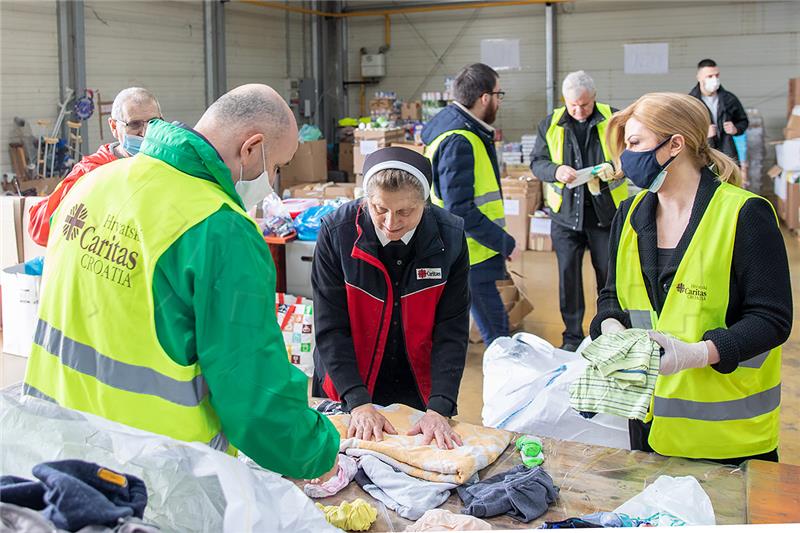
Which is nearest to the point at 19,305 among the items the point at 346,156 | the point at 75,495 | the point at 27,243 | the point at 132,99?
the point at 27,243

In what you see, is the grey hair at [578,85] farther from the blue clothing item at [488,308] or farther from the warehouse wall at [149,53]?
the warehouse wall at [149,53]

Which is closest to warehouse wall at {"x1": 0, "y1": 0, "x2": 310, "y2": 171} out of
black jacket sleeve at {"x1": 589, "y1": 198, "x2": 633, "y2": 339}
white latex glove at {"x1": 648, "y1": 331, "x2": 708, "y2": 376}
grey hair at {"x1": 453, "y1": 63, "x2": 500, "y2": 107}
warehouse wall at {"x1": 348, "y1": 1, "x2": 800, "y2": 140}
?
warehouse wall at {"x1": 348, "y1": 1, "x2": 800, "y2": 140}

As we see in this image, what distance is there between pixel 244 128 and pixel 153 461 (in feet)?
2.21

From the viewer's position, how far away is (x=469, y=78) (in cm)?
446

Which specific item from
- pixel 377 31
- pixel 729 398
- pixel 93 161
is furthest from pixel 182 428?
pixel 377 31

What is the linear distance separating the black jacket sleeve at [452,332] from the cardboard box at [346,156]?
918 centimetres

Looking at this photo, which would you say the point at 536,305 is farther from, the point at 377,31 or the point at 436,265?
the point at 377,31

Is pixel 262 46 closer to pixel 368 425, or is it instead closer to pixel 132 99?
pixel 132 99

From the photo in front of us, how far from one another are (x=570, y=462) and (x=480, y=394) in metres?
2.57

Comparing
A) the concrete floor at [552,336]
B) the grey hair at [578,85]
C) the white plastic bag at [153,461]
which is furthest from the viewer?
the grey hair at [578,85]

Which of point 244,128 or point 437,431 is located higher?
point 244,128

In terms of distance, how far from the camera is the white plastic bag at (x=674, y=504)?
184 centimetres

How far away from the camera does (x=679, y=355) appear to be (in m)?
2.16

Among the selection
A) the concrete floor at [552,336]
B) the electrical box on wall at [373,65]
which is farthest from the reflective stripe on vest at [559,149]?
the electrical box on wall at [373,65]
